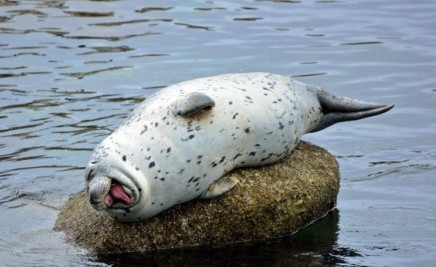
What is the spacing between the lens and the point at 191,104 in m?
8.12

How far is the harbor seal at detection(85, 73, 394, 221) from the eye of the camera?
7.82 m

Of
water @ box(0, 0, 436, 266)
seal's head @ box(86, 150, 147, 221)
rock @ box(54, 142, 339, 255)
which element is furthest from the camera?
water @ box(0, 0, 436, 266)

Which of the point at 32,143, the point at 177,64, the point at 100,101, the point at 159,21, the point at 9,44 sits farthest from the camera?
the point at 159,21

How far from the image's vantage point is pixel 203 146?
8.14 metres

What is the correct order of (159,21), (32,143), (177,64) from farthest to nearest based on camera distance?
(159,21)
(177,64)
(32,143)

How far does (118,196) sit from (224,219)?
83 cm

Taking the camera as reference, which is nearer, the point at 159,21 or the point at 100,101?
the point at 100,101

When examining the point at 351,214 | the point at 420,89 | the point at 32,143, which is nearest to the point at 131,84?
the point at 32,143

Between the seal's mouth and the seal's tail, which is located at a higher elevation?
the seal's tail

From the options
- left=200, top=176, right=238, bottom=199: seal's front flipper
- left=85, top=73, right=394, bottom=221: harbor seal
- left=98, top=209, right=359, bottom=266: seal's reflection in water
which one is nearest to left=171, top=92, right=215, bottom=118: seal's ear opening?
left=85, top=73, right=394, bottom=221: harbor seal

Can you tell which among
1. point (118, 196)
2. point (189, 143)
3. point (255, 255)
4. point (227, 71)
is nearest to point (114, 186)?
point (118, 196)

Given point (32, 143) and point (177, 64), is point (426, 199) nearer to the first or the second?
point (32, 143)

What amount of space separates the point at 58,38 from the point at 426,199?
21.9 ft

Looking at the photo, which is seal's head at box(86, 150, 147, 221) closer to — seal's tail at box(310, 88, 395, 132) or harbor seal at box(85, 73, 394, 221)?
harbor seal at box(85, 73, 394, 221)
